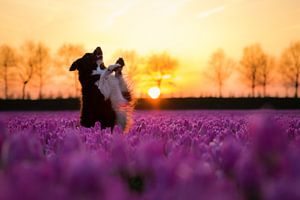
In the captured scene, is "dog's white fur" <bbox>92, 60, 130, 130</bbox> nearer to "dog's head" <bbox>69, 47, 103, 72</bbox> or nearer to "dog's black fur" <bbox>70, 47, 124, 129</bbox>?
"dog's black fur" <bbox>70, 47, 124, 129</bbox>

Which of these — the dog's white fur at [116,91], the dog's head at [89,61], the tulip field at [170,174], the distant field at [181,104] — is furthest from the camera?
the distant field at [181,104]

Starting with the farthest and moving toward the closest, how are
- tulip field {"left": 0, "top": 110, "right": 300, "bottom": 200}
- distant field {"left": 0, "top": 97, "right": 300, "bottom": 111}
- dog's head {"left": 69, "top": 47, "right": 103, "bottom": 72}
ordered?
distant field {"left": 0, "top": 97, "right": 300, "bottom": 111} → dog's head {"left": 69, "top": 47, "right": 103, "bottom": 72} → tulip field {"left": 0, "top": 110, "right": 300, "bottom": 200}

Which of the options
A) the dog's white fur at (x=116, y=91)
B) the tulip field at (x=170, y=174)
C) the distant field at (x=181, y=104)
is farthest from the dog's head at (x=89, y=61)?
the distant field at (x=181, y=104)

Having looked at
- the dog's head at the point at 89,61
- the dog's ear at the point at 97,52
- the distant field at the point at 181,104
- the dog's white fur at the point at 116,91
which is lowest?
the distant field at the point at 181,104

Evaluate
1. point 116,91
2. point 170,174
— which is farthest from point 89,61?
point 170,174

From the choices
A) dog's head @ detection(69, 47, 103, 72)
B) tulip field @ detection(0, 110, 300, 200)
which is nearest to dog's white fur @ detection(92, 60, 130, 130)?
dog's head @ detection(69, 47, 103, 72)

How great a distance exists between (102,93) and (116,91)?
1.09 feet

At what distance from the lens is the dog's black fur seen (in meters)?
9.33

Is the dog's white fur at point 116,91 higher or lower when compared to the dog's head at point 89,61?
lower

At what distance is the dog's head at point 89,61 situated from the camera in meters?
9.93

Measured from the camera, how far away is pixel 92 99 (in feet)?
31.8

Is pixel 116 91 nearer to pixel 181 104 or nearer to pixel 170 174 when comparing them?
pixel 170 174

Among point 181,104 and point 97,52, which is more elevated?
point 97,52

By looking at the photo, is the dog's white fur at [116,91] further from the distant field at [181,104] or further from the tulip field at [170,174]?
the distant field at [181,104]
